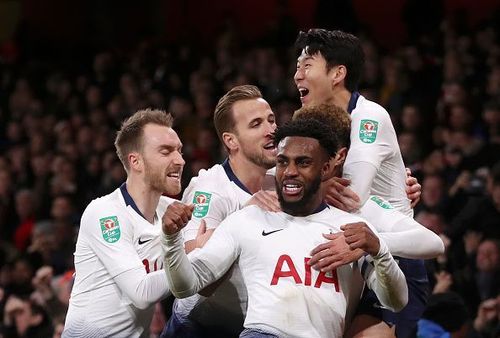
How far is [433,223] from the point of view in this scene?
8.48 metres

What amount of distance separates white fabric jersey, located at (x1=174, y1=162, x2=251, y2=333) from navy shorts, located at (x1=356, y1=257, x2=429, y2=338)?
0.56 meters

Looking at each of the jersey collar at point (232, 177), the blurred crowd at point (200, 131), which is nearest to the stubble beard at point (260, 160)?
the jersey collar at point (232, 177)

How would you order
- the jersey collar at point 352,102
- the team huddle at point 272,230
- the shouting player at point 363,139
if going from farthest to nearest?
the jersey collar at point 352,102
the shouting player at point 363,139
the team huddle at point 272,230

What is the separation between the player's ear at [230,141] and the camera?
19.2ft

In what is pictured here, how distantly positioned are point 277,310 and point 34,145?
8154 millimetres

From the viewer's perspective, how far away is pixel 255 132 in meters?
5.82

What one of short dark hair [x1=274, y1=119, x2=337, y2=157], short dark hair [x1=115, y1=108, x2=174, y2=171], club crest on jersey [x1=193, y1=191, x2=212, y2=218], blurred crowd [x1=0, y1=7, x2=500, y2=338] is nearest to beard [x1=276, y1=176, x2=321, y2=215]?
short dark hair [x1=274, y1=119, x2=337, y2=157]

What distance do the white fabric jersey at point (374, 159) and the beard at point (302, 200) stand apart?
12.8 inches

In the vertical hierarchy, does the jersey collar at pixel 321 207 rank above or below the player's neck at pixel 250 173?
below

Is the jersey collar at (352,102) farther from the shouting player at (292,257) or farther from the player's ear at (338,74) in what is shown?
the shouting player at (292,257)

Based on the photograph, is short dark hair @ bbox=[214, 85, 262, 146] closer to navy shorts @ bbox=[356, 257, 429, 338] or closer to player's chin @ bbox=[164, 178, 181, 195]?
player's chin @ bbox=[164, 178, 181, 195]

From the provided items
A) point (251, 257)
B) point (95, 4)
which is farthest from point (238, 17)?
point (251, 257)

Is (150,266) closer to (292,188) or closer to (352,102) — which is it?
(292,188)

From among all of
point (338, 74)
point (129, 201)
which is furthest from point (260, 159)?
point (129, 201)
